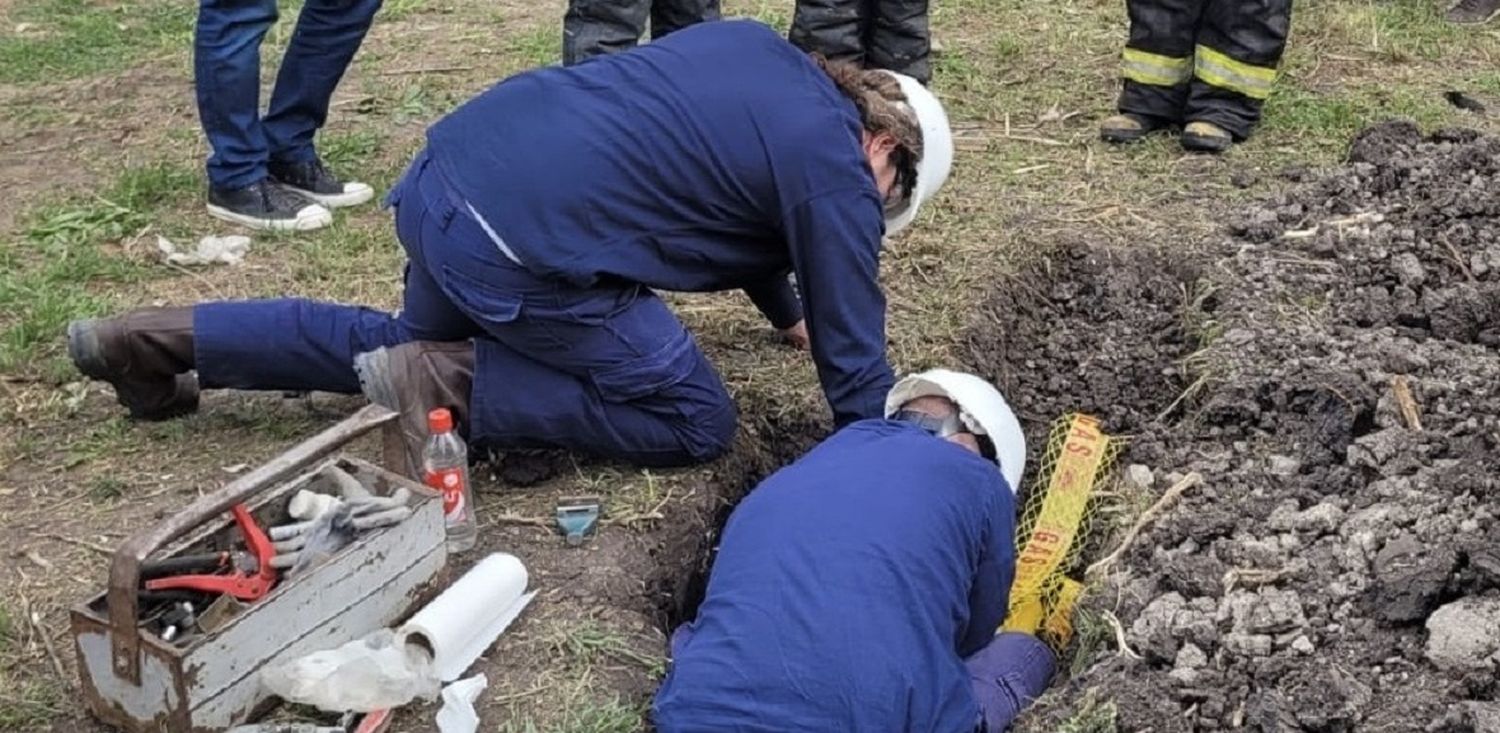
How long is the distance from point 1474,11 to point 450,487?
5605 millimetres

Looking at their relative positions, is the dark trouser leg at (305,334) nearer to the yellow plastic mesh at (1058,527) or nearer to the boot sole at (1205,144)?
the yellow plastic mesh at (1058,527)

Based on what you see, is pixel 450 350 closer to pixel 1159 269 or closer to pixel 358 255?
pixel 358 255

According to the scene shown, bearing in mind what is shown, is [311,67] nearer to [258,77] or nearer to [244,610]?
[258,77]

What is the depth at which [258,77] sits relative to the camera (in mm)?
4926

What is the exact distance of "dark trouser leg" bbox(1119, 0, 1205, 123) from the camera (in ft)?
19.4

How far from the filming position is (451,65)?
688 centimetres

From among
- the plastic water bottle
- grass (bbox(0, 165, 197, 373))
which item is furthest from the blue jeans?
the plastic water bottle

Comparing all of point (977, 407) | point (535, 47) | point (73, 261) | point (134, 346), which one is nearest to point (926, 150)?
point (977, 407)

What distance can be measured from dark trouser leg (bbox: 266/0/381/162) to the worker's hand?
5.60 ft

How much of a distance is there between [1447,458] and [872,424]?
1349 mm

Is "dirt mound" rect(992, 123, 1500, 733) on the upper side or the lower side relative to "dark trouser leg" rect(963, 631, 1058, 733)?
upper

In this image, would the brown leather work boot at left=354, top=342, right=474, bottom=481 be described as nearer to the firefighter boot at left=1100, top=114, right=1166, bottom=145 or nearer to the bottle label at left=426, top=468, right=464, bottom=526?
the bottle label at left=426, top=468, right=464, bottom=526

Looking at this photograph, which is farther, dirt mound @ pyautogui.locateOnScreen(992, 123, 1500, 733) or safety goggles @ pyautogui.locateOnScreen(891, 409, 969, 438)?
safety goggles @ pyautogui.locateOnScreen(891, 409, 969, 438)

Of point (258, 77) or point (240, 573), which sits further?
point (258, 77)
